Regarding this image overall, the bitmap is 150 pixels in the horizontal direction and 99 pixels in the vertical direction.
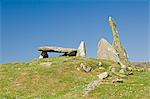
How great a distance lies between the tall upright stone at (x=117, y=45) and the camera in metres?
54.9

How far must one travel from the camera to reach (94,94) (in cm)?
3300

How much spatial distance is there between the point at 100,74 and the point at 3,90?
39.5 feet

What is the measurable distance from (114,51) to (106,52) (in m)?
1.58

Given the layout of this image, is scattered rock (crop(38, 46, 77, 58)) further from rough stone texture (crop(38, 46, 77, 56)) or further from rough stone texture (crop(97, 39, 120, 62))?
rough stone texture (crop(97, 39, 120, 62))

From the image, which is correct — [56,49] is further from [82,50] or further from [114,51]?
[114,51]

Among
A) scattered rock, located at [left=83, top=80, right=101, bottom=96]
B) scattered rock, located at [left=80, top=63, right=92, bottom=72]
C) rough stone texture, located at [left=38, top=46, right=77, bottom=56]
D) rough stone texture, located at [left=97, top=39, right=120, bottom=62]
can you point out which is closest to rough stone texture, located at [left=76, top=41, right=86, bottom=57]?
rough stone texture, located at [left=38, top=46, right=77, bottom=56]

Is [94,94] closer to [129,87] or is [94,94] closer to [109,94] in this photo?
[109,94]

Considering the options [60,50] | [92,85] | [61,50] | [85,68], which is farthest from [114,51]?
[92,85]

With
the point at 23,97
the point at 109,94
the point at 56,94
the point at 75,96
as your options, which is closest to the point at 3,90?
the point at 23,97

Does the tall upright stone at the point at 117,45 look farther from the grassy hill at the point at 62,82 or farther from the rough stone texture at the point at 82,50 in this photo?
the rough stone texture at the point at 82,50

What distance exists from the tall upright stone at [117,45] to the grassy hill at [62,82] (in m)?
5.03

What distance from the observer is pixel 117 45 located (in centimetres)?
5694

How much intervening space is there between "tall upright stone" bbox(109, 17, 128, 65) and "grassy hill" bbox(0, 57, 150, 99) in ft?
16.5

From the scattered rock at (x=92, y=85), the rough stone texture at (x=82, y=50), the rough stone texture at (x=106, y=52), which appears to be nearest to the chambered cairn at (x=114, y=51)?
the rough stone texture at (x=106, y=52)
